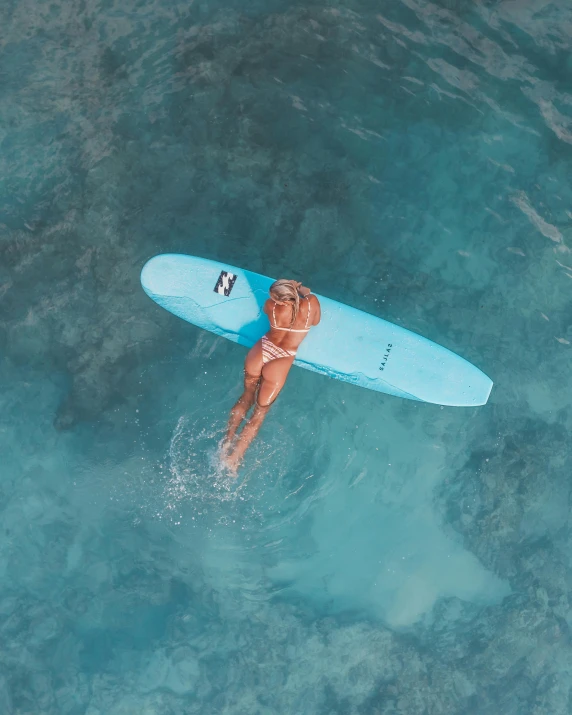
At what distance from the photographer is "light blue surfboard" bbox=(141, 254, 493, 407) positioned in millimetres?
7719

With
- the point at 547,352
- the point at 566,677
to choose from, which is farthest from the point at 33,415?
the point at 566,677

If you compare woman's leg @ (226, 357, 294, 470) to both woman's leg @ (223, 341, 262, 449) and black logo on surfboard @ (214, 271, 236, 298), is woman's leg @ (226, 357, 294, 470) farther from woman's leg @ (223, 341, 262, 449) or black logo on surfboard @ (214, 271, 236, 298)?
black logo on surfboard @ (214, 271, 236, 298)

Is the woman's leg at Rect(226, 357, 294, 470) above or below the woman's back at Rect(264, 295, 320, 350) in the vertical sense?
below

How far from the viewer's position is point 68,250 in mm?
8164

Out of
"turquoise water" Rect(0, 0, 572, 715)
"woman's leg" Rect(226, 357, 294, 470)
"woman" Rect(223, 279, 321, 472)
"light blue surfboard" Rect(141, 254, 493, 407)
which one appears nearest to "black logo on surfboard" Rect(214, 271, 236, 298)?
"light blue surfboard" Rect(141, 254, 493, 407)

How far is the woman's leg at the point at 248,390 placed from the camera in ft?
23.6

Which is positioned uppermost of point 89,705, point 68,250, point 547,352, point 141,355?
point 547,352

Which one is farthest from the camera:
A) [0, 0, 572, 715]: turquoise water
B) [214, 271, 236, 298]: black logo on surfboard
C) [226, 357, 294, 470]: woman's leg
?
[0, 0, 572, 715]: turquoise water

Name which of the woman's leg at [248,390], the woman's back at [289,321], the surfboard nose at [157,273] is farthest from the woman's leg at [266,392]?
the surfboard nose at [157,273]

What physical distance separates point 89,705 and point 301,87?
350 inches

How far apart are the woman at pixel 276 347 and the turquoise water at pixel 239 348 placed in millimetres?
646

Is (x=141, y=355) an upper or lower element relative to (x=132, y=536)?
upper

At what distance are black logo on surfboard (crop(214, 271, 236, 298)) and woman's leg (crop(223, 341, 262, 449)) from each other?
0.95 metres

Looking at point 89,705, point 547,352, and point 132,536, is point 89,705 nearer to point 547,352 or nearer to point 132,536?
point 132,536
